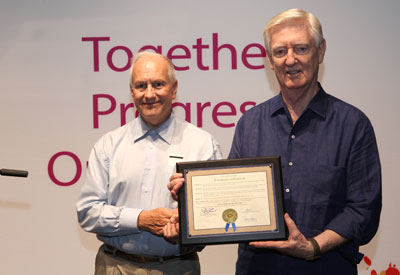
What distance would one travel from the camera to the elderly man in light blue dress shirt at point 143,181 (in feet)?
9.57

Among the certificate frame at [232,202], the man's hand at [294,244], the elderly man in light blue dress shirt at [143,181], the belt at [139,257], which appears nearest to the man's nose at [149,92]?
the elderly man in light blue dress shirt at [143,181]

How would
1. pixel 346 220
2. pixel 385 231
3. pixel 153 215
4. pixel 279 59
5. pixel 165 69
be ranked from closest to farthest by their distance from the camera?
1. pixel 346 220
2. pixel 279 59
3. pixel 153 215
4. pixel 165 69
5. pixel 385 231

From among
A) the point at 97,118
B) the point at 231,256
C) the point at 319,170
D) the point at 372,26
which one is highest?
the point at 372,26

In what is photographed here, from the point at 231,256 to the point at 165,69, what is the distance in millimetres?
1794

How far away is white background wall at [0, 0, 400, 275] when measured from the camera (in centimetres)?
437

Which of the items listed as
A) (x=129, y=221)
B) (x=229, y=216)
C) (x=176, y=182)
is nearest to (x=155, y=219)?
(x=129, y=221)

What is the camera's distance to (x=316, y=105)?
2.52m

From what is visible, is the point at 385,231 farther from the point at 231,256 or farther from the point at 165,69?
the point at 165,69

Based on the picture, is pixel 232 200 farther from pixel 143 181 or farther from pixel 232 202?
pixel 143 181

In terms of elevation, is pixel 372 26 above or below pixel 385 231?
above

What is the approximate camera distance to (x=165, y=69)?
3.15 meters

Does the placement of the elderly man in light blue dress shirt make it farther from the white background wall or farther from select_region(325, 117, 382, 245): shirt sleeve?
the white background wall

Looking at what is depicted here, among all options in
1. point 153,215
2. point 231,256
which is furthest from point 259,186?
point 231,256
